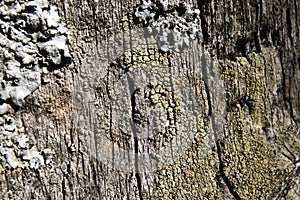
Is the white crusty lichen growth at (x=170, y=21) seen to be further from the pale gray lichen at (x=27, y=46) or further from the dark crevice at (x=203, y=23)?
the pale gray lichen at (x=27, y=46)

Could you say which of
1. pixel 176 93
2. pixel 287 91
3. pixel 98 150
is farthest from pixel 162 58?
pixel 287 91

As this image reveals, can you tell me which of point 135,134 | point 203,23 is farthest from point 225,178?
point 203,23

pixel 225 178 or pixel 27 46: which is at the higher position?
pixel 27 46

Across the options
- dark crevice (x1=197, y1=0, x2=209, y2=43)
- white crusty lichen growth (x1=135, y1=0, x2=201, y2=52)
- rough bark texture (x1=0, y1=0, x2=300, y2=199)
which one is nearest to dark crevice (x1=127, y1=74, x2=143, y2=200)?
rough bark texture (x1=0, y1=0, x2=300, y2=199)

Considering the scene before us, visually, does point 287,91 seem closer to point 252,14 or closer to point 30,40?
point 252,14

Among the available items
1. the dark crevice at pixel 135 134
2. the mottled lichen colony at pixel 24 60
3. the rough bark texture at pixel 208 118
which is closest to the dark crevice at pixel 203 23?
the rough bark texture at pixel 208 118

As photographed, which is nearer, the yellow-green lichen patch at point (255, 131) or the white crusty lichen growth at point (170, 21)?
the white crusty lichen growth at point (170, 21)

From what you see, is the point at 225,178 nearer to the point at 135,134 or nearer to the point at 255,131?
the point at 255,131
